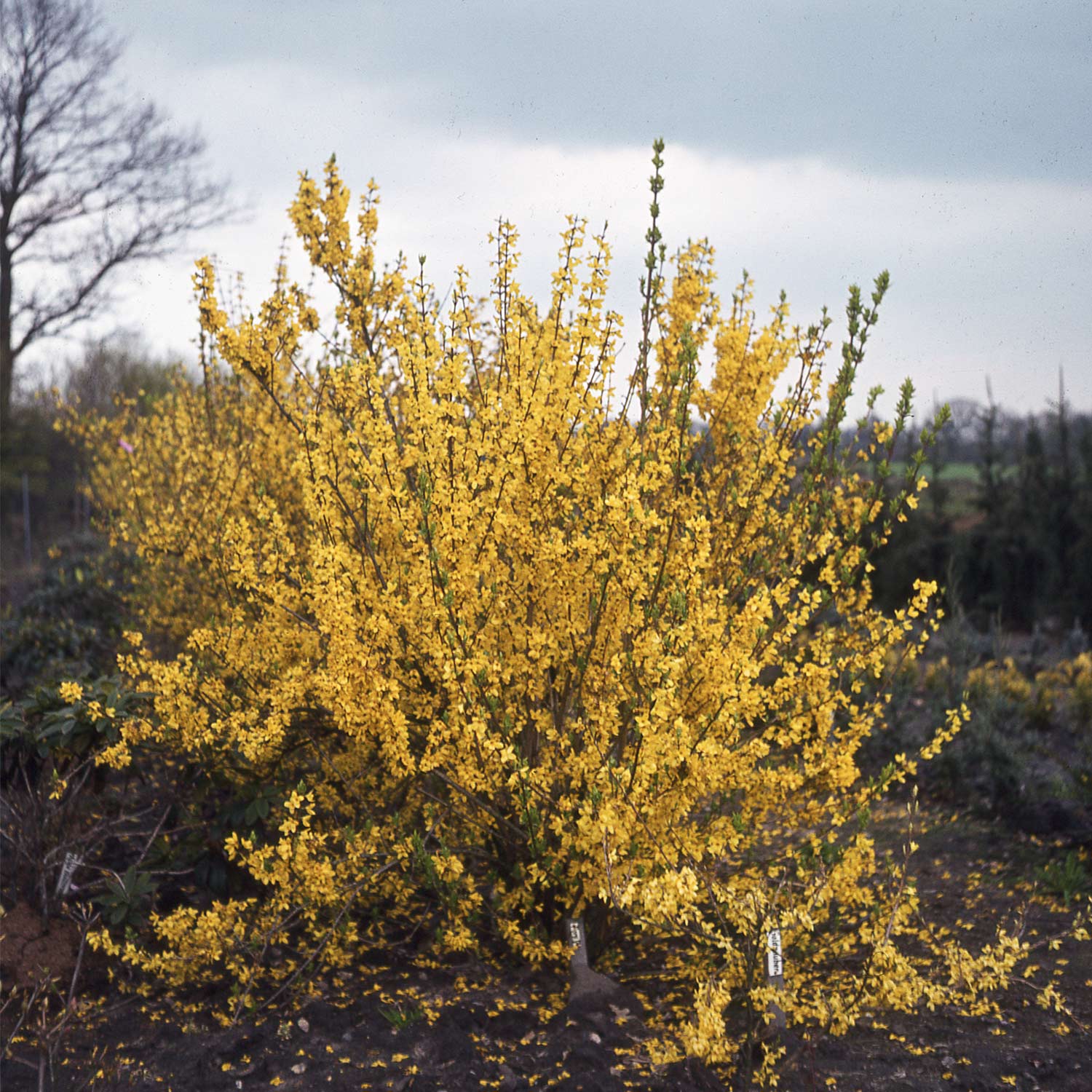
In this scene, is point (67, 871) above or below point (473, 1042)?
Result: above

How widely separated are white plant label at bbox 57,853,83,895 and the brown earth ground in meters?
0.19

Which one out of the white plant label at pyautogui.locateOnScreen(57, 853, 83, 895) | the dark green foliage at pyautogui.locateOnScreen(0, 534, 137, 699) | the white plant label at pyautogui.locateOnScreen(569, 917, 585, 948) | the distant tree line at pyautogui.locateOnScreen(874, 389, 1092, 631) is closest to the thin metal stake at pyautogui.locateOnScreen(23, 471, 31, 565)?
the dark green foliage at pyautogui.locateOnScreen(0, 534, 137, 699)

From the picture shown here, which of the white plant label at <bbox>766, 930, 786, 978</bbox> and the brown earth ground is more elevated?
the white plant label at <bbox>766, 930, 786, 978</bbox>

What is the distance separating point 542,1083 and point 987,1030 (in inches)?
59.1

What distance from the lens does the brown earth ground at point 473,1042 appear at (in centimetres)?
321

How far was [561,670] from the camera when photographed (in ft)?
11.6

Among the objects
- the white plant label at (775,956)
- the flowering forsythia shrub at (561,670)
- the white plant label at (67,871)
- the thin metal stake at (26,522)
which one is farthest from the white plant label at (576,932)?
the thin metal stake at (26,522)

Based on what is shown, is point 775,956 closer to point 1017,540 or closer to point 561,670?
point 561,670

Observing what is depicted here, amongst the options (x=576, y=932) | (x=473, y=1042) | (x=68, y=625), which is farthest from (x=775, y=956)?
(x=68, y=625)

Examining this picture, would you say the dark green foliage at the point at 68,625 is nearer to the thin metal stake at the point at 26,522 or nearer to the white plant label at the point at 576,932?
the white plant label at the point at 576,932

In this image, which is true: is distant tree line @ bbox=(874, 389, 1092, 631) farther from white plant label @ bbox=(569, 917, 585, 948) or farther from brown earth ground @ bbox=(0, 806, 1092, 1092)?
white plant label @ bbox=(569, 917, 585, 948)

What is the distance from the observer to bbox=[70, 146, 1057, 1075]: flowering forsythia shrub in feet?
10.5

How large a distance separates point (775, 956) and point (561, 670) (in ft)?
3.52

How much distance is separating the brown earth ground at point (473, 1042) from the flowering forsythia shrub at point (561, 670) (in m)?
0.16
